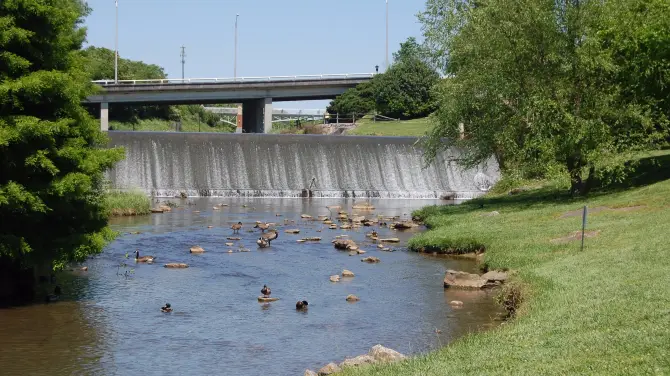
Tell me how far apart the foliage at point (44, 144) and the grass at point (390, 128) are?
186 ft

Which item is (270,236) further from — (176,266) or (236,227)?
(176,266)

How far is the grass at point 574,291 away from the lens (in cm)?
1280

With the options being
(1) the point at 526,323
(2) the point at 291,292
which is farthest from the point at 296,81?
(1) the point at 526,323

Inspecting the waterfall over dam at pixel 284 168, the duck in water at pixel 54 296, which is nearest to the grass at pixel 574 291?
the duck in water at pixel 54 296

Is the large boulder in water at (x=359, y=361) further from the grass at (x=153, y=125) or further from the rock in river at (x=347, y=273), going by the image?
the grass at (x=153, y=125)

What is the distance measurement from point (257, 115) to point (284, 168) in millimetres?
33139

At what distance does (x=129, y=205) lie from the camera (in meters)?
43.8

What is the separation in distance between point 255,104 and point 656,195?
63.4 meters

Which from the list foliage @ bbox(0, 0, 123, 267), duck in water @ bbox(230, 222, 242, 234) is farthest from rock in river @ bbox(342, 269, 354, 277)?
duck in water @ bbox(230, 222, 242, 234)

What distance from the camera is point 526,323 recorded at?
16.5 m

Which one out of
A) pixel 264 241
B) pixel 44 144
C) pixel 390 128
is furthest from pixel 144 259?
pixel 390 128

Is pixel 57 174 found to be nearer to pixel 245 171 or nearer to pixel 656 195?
pixel 656 195

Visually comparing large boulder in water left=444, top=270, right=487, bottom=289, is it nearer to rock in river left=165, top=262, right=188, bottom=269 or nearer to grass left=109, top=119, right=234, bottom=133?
rock in river left=165, top=262, right=188, bottom=269

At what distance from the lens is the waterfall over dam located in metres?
56.7
